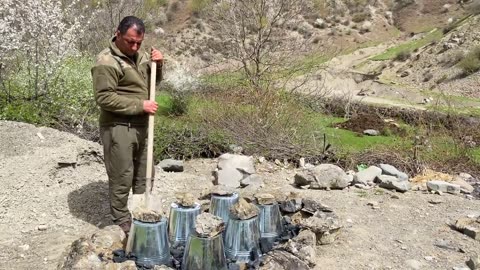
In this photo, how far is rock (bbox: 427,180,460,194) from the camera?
19.7 feet

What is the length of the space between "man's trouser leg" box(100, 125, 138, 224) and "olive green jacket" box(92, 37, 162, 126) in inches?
3.1

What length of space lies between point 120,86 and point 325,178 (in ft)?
9.36

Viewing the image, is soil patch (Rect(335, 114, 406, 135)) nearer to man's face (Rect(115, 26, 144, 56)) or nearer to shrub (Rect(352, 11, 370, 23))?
man's face (Rect(115, 26, 144, 56))

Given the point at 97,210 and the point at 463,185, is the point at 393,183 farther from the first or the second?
the point at 97,210

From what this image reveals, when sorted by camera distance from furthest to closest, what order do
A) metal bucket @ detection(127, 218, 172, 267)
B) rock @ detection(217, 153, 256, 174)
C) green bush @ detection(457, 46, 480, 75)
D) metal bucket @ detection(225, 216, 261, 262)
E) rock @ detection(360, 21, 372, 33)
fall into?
rock @ detection(360, 21, 372, 33) → green bush @ detection(457, 46, 480, 75) → rock @ detection(217, 153, 256, 174) → metal bucket @ detection(225, 216, 261, 262) → metal bucket @ detection(127, 218, 172, 267)

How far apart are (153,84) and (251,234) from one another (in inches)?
52.2

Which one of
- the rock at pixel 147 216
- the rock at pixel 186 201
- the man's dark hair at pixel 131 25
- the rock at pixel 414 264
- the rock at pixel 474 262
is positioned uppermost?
the man's dark hair at pixel 131 25

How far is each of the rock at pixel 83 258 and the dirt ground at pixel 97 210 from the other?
681 mm

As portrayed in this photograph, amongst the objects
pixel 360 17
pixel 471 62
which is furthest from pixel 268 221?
pixel 360 17

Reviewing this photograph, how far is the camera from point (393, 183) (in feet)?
19.7

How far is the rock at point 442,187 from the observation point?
19.7 feet

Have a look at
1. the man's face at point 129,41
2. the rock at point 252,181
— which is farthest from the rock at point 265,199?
the rock at point 252,181

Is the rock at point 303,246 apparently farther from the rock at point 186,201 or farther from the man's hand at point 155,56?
the man's hand at point 155,56

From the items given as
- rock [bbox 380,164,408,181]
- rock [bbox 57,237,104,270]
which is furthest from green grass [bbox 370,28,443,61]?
rock [bbox 57,237,104,270]
